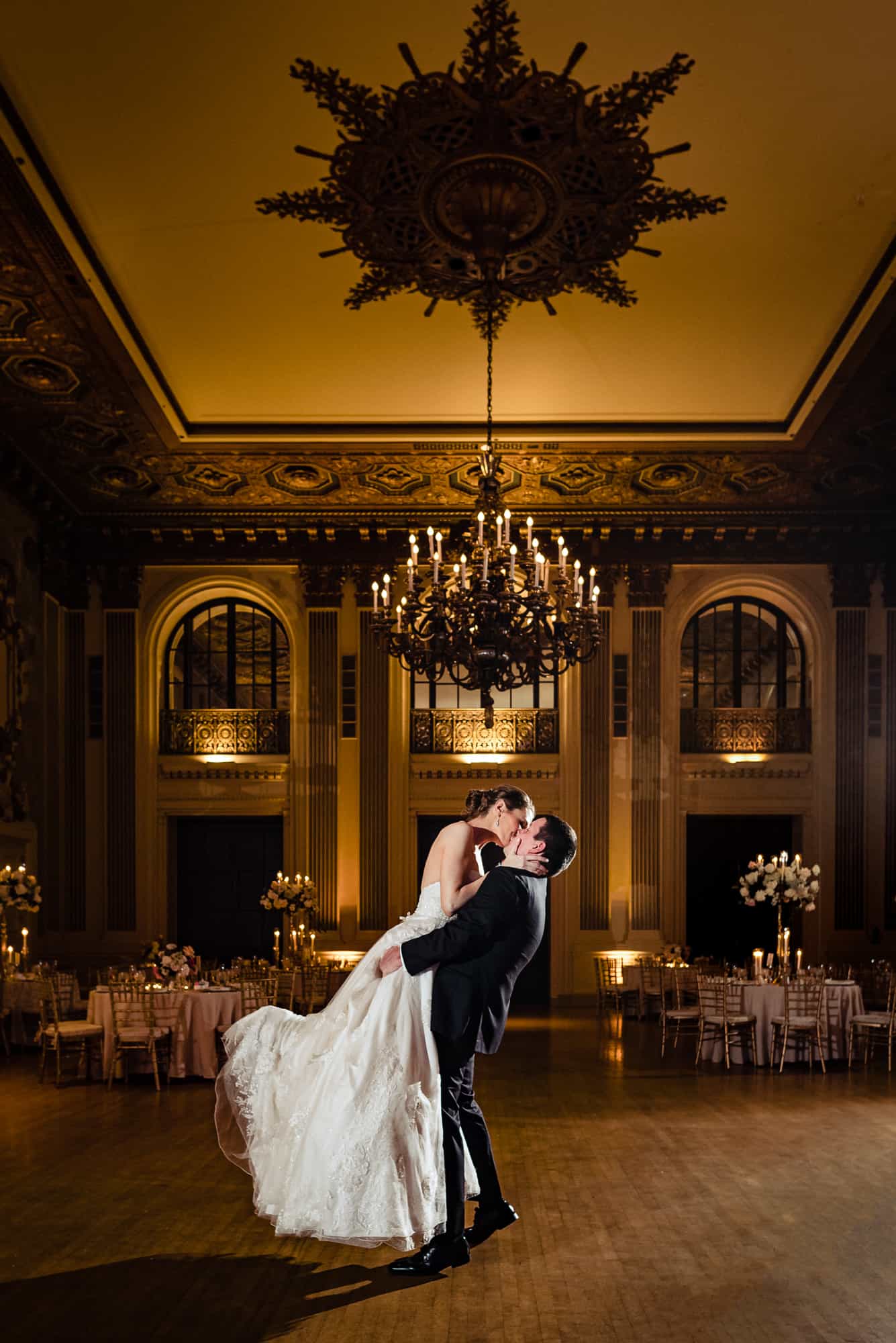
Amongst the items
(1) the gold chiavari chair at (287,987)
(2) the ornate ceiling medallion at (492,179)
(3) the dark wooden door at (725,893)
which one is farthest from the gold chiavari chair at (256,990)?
(3) the dark wooden door at (725,893)

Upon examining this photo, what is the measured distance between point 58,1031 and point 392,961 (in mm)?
5984

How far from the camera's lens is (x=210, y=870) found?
16406 millimetres

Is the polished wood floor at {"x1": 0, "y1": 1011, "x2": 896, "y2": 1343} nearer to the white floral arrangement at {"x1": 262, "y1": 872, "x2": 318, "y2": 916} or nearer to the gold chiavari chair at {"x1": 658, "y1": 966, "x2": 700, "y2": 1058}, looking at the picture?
the gold chiavari chair at {"x1": 658, "y1": 966, "x2": 700, "y2": 1058}

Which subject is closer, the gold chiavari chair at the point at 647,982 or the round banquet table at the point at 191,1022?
the round banquet table at the point at 191,1022

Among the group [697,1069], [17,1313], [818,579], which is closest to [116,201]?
[17,1313]

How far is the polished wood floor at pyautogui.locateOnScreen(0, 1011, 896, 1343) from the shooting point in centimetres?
463

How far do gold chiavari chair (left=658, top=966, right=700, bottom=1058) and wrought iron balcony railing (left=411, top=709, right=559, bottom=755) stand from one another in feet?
11.8

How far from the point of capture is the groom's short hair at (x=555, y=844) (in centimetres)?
501

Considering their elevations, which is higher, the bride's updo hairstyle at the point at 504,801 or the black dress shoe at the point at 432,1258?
the bride's updo hairstyle at the point at 504,801

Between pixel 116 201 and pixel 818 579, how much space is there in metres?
10.7

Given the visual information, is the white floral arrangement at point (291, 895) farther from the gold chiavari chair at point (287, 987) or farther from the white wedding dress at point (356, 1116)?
the white wedding dress at point (356, 1116)

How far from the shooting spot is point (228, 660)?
54.5 ft

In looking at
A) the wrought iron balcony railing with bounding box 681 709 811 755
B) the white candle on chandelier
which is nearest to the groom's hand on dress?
the white candle on chandelier

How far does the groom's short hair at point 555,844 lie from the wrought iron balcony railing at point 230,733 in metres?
11.3
